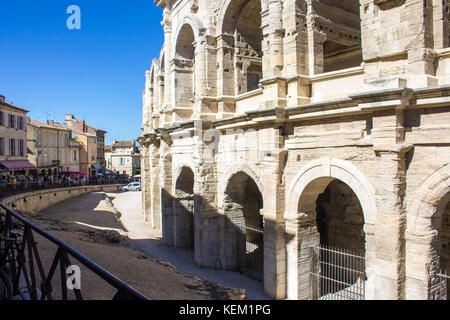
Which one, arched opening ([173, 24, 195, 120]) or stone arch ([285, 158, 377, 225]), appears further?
arched opening ([173, 24, 195, 120])

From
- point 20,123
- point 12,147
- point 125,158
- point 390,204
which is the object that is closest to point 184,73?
point 390,204

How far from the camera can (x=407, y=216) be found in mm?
6676

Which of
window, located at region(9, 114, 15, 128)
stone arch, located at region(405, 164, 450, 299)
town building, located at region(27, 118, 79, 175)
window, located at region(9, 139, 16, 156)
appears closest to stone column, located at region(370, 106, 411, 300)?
stone arch, located at region(405, 164, 450, 299)

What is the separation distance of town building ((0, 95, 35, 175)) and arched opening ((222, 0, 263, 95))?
65.6 feet

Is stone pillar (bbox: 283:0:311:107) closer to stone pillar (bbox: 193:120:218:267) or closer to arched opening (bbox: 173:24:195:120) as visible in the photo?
stone pillar (bbox: 193:120:218:267)

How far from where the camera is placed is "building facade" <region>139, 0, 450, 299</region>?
6.55 m

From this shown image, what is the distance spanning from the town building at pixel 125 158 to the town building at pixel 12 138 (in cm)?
3044

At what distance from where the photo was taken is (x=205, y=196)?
40.2 ft

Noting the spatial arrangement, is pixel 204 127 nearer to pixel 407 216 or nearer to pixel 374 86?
pixel 374 86

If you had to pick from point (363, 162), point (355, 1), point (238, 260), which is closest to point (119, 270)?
point (238, 260)

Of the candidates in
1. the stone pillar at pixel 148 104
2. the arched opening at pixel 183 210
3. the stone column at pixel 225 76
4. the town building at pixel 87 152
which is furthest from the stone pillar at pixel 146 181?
the town building at pixel 87 152

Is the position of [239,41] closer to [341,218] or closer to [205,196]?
[205,196]

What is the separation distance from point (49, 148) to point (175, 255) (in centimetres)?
2953

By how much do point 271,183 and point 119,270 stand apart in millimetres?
4420
